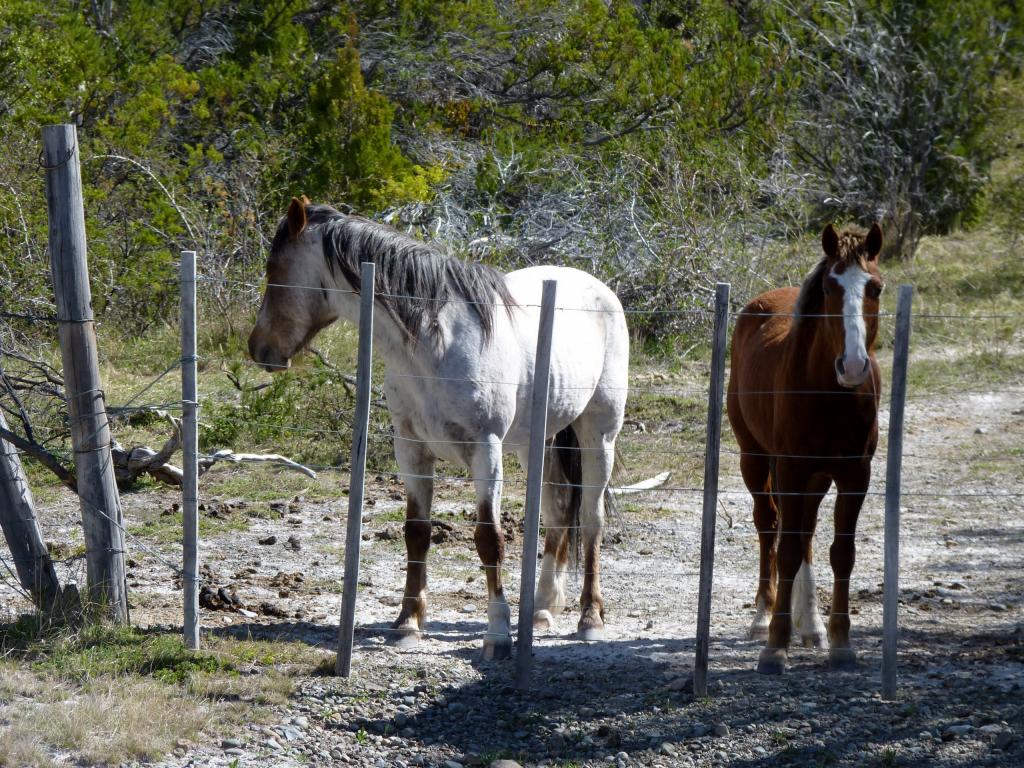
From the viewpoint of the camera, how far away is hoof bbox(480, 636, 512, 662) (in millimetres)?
5215

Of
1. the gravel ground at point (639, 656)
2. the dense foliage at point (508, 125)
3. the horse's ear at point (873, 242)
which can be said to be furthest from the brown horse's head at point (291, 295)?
the dense foliage at point (508, 125)

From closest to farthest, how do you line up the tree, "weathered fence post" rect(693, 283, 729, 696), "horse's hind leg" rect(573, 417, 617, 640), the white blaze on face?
the white blaze on face < "weathered fence post" rect(693, 283, 729, 696) < "horse's hind leg" rect(573, 417, 617, 640) < the tree

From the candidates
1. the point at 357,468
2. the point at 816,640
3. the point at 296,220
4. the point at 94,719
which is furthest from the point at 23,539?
the point at 816,640

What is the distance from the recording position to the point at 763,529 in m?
5.87

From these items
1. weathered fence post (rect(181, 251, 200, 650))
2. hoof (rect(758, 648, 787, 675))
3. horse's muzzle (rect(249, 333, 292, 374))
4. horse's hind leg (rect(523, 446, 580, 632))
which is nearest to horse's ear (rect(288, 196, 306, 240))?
horse's muzzle (rect(249, 333, 292, 374))

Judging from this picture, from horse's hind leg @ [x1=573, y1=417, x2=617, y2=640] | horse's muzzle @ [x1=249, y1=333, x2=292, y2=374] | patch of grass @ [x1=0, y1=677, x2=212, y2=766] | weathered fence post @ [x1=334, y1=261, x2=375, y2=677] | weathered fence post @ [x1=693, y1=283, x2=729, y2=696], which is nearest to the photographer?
patch of grass @ [x1=0, y1=677, x2=212, y2=766]

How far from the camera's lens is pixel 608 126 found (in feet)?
49.2

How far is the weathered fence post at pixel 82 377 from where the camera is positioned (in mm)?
4902

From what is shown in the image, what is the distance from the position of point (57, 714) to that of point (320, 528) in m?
3.18

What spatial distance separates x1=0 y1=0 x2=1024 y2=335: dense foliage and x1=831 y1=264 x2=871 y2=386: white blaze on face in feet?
22.9

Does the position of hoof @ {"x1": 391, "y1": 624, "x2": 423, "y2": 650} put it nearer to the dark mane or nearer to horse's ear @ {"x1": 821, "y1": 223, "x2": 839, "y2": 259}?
the dark mane

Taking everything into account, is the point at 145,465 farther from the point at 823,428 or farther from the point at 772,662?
the point at 823,428

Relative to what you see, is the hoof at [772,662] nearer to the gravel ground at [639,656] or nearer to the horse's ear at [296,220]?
the gravel ground at [639,656]

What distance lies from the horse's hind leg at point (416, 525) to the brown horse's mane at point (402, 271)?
60 cm
